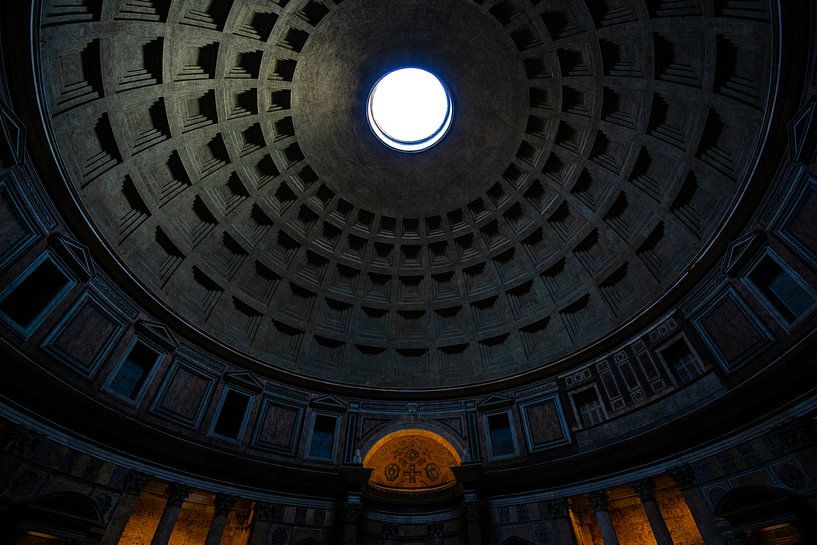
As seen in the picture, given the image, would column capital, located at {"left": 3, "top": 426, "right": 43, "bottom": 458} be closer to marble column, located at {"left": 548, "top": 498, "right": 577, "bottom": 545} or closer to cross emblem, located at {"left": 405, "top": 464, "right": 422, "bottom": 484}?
cross emblem, located at {"left": 405, "top": 464, "right": 422, "bottom": 484}

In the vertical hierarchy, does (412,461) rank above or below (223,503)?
above

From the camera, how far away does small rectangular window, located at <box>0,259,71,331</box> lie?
12.4m

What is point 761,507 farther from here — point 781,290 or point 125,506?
point 125,506

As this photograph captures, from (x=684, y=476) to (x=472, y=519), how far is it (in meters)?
8.11

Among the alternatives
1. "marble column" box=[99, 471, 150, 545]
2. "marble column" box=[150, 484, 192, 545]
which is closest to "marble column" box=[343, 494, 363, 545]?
"marble column" box=[150, 484, 192, 545]

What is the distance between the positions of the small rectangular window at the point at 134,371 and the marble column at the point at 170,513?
3.78 meters

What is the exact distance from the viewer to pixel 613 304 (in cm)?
1964

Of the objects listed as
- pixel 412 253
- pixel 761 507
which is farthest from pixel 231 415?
pixel 761 507

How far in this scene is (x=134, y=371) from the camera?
52.5ft

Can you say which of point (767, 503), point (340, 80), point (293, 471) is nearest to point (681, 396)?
point (767, 503)

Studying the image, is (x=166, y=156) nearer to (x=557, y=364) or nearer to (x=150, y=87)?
(x=150, y=87)

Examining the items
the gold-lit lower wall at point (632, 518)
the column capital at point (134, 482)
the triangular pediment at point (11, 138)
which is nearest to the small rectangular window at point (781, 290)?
the gold-lit lower wall at point (632, 518)

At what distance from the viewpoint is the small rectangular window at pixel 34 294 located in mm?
12352

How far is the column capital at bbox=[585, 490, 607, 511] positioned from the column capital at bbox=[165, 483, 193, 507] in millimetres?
15362
